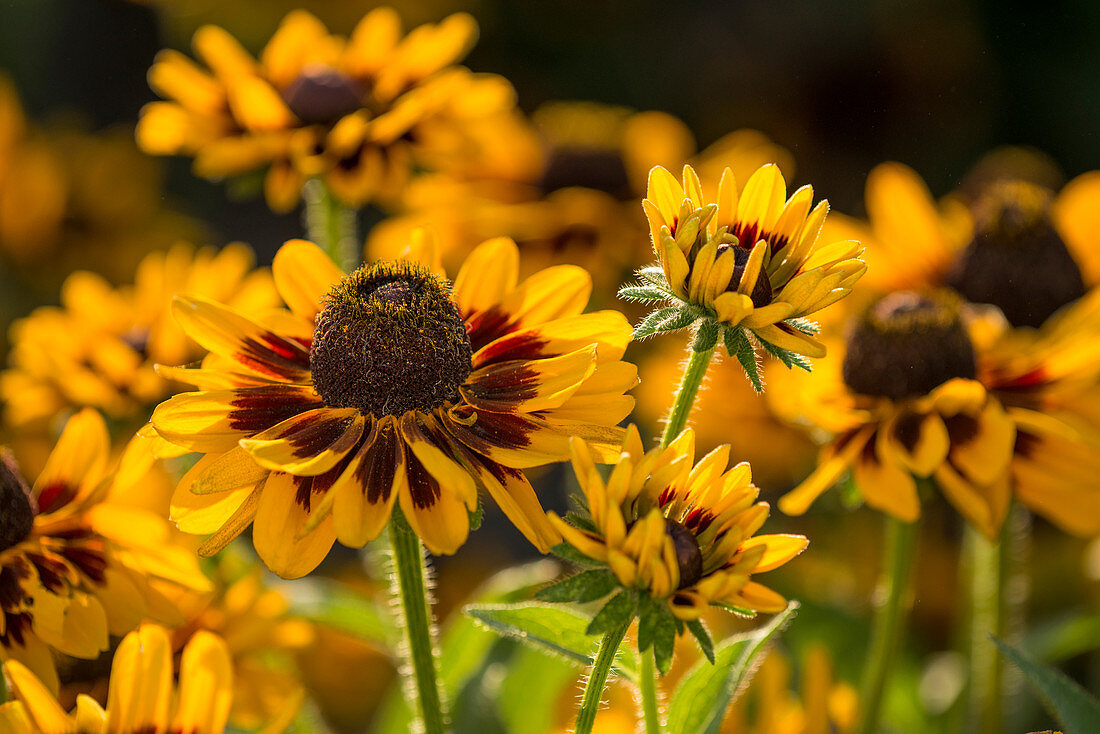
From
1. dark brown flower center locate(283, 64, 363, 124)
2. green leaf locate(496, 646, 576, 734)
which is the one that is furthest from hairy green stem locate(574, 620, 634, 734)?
dark brown flower center locate(283, 64, 363, 124)

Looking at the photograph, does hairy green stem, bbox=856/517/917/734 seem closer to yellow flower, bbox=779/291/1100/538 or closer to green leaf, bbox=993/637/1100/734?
yellow flower, bbox=779/291/1100/538

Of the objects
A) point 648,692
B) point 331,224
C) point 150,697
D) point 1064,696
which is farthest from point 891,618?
point 331,224

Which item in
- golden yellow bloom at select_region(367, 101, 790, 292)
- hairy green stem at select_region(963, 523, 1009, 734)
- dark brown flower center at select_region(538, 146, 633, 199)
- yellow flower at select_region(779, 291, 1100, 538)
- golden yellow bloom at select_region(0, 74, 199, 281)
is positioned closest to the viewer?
yellow flower at select_region(779, 291, 1100, 538)

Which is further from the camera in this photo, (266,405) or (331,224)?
(331,224)

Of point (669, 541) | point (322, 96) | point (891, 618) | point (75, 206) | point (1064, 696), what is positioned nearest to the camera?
point (669, 541)

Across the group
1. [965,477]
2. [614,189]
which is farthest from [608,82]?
[965,477]

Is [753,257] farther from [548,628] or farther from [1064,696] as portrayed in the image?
[1064,696]

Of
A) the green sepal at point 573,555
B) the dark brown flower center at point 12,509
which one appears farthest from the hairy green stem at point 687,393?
the dark brown flower center at point 12,509

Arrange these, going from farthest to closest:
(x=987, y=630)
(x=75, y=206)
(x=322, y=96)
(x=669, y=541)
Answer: (x=75, y=206)
(x=322, y=96)
(x=987, y=630)
(x=669, y=541)
